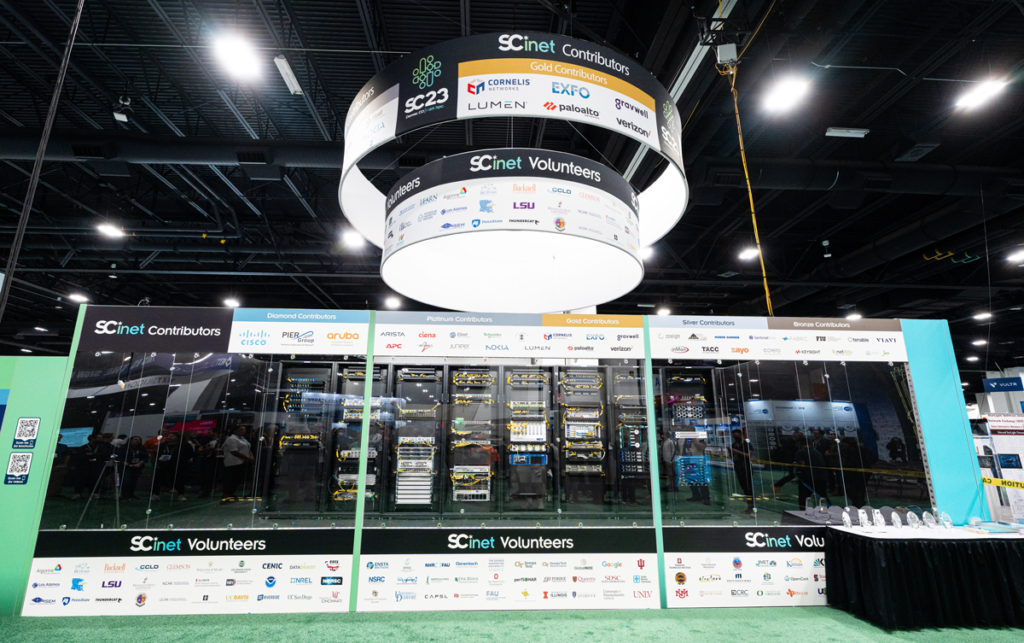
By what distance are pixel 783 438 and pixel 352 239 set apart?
25.6 feet

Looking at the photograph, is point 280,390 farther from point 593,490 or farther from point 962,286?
point 962,286

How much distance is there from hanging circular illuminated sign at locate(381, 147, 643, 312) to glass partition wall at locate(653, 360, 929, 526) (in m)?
2.73

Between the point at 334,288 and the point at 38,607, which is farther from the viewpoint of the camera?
the point at 334,288

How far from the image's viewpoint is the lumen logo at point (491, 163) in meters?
2.43

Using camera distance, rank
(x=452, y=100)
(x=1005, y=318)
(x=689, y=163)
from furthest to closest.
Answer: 1. (x=1005, y=318)
2. (x=689, y=163)
3. (x=452, y=100)

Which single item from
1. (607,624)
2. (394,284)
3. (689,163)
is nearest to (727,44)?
(689,163)

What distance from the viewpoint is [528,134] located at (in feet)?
23.2

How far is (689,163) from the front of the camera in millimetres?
6793

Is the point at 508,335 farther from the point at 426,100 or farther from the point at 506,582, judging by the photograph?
the point at 426,100

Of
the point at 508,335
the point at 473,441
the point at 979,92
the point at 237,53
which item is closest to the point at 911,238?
the point at 979,92

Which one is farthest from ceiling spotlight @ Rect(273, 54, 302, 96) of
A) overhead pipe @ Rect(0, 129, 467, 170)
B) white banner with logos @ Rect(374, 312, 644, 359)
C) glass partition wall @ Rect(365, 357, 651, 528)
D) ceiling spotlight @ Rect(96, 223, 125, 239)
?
ceiling spotlight @ Rect(96, 223, 125, 239)

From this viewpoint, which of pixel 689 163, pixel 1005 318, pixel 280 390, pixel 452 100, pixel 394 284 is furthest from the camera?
pixel 1005 318

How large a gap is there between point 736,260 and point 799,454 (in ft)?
21.1

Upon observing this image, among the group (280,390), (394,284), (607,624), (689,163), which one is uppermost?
(689,163)
